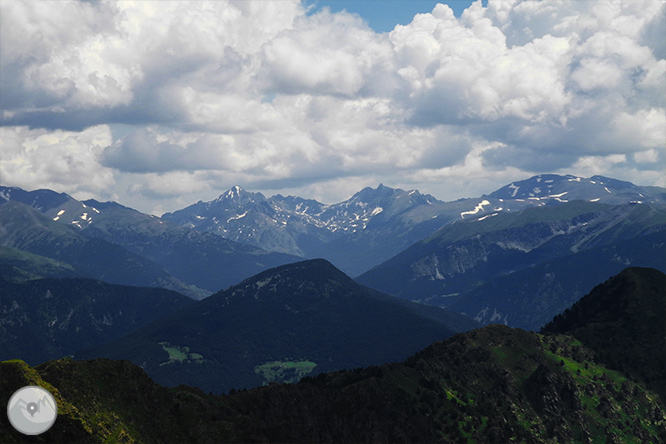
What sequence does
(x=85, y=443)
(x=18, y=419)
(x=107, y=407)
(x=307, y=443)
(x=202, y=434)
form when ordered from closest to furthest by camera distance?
(x=18, y=419) → (x=85, y=443) → (x=107, y=407) → (x=202, y=434) → (x=307, y=443)

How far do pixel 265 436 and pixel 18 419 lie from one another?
67102 mm

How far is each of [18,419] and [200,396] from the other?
6269cm

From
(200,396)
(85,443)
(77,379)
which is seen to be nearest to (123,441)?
(85,443)

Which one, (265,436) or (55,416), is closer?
(55,416)

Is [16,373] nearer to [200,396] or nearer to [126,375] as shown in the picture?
[126,375]

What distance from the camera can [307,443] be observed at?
197m

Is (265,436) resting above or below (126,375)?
below

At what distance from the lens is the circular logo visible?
469 feet

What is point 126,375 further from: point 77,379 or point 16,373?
point 16,373

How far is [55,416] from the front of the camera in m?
149

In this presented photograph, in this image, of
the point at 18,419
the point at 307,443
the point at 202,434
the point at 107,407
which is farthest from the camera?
the point at 307,443

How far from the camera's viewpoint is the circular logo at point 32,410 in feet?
469

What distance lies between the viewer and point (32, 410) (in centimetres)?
14850

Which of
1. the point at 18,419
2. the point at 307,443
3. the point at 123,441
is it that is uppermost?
the point at 18,419
